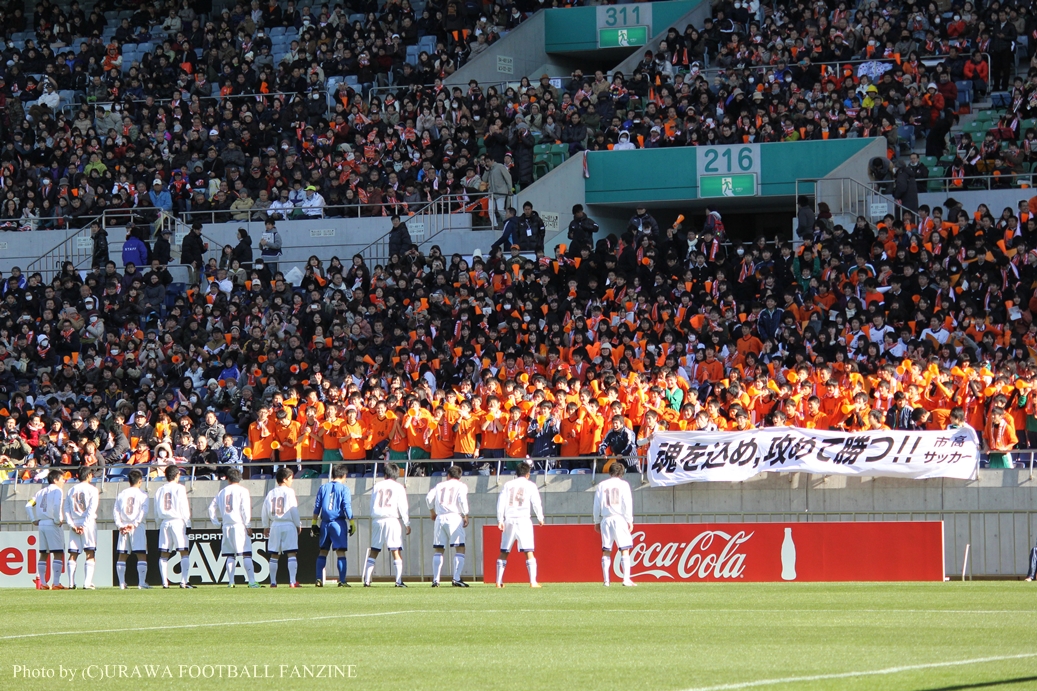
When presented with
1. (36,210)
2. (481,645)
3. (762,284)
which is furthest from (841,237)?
(36,210)

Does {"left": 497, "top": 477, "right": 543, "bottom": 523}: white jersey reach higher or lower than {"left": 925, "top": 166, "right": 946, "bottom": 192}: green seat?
lower

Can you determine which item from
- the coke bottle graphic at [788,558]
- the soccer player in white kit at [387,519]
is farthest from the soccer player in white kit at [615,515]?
the soccer player in white kit at [387,519]

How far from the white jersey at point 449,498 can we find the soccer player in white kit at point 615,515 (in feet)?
7.45

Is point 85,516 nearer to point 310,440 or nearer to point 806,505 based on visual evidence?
point 310,440

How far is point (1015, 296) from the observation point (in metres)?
25.9

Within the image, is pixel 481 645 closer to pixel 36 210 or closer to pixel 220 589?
pixel 220 589

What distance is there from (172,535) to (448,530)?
436 cm

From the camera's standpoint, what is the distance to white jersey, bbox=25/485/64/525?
25047 millimetres

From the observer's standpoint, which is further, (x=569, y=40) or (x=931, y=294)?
(x=569, y=40)

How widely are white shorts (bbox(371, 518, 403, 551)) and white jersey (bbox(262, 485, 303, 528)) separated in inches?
51.3

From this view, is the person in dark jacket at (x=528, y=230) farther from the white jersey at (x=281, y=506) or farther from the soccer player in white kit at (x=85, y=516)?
the soccer player in white kit at (x=85, y=516)

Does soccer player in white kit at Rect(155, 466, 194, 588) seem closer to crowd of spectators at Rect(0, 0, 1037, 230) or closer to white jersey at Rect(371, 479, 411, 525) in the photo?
white jersey at Rect(371, 479, 411, 525)

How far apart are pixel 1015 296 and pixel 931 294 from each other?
139cm

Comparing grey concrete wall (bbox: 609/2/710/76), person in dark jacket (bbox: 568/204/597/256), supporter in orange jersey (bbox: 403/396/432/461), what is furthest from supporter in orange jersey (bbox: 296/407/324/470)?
grey concrete wall (bbox: 609/2/710/76)
